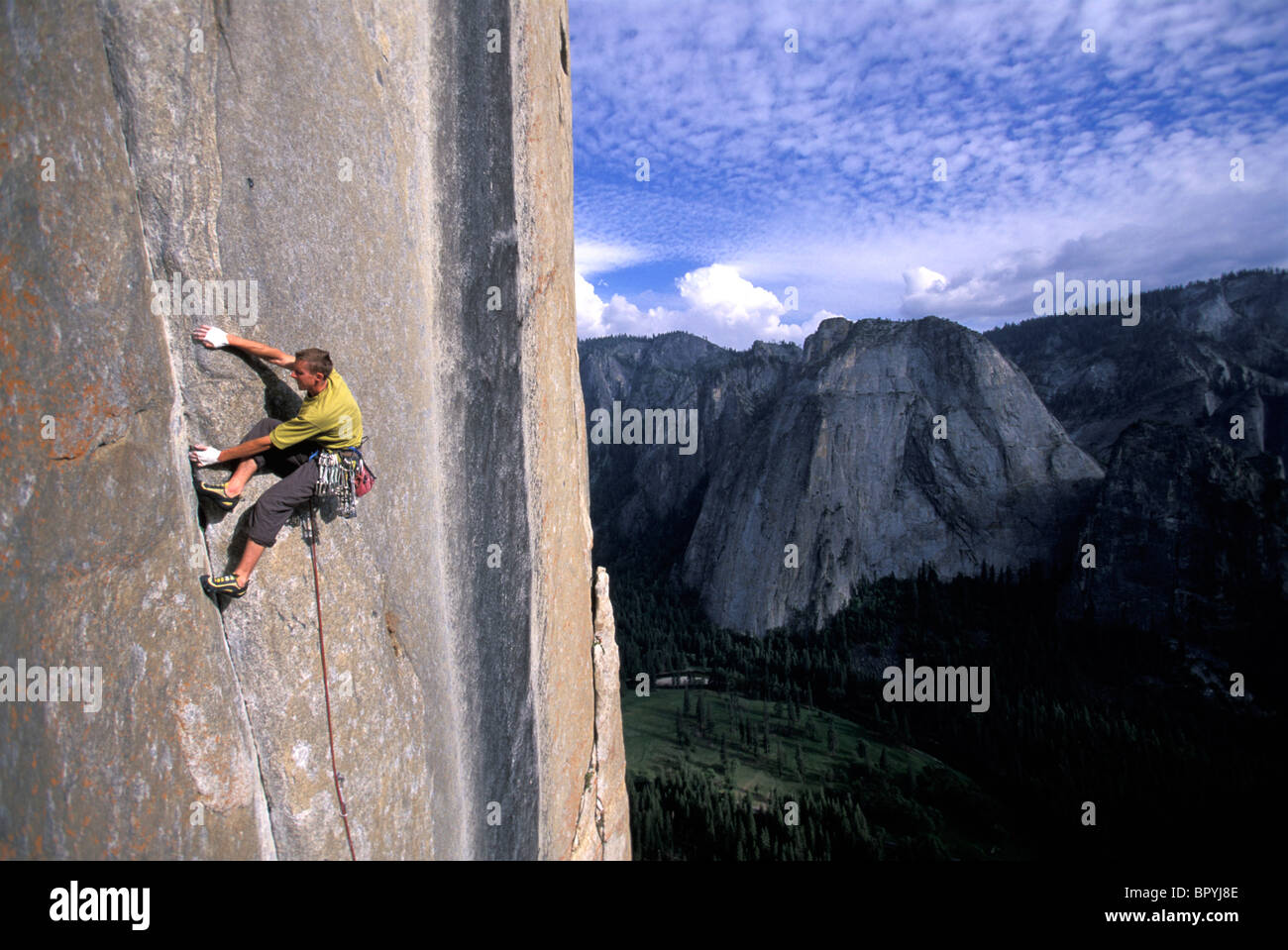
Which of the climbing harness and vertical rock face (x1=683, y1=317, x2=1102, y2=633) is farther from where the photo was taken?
vertical rock face (x1=683, y1=317, x2=1102, y2=633)

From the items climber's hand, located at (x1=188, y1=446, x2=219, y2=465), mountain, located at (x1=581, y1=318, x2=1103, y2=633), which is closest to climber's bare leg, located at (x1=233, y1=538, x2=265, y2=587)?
climber's hand, located at (x1=188, y1=446, x2=219, y2=465)

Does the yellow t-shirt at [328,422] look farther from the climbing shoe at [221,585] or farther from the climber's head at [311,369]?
the climbing shoe at [221,585]

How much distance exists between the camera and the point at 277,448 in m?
4.55

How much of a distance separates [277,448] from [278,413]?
405 millimetres

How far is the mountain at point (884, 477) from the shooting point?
161 ft

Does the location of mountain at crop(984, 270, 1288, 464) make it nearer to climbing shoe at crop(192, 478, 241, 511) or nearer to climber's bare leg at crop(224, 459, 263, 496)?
climber's bare leg at crop(224, 459, 263, 496)

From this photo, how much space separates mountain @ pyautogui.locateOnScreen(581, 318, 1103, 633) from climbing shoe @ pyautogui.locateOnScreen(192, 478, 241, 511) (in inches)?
1879

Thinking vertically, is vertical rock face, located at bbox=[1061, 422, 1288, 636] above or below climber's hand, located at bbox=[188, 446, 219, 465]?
below

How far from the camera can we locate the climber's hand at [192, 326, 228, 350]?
4.11m

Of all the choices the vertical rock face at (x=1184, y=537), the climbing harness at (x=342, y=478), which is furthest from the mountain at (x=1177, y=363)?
the climbing harness at (x=342, y=478)

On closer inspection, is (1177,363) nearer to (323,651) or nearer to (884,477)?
(884,477)

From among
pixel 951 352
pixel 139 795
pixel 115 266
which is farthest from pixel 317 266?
pixel 951 352

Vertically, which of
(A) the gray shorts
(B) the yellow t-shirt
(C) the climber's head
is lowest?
(A) the gray shorts
